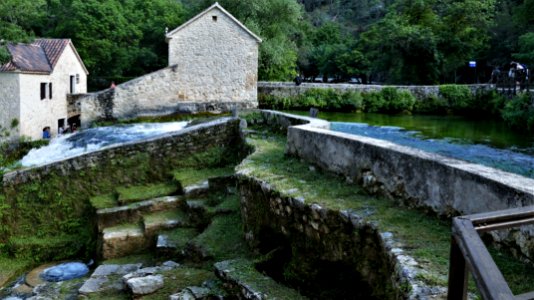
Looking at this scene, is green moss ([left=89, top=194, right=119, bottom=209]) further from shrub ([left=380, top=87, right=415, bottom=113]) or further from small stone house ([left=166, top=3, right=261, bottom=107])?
shrub ([left=380, top=87, right=415, bottom=113])

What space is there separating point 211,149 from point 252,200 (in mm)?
5107

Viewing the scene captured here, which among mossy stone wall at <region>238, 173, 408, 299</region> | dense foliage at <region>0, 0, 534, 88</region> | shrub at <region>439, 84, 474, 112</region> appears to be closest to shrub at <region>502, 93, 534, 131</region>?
dense foliage at <region>0, 0, 534, 88</region>

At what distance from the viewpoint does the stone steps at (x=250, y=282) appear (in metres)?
5.53

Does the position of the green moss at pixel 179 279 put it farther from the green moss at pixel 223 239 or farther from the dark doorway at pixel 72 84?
the dark doorway at pixel 72 84

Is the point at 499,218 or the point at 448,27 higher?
the point at 448,27

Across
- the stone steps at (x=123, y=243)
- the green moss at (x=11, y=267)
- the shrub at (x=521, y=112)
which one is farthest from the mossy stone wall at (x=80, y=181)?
the shrub at (x=521, y=112)

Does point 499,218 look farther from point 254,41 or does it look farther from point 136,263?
point 254,41

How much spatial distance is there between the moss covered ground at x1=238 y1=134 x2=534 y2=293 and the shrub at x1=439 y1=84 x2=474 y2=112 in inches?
680

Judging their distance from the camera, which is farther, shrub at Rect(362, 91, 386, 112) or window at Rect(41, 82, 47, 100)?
shrub at Rect(362, 91, 386, 112)

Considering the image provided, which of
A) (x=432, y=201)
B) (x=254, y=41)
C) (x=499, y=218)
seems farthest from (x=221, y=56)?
(x=499, y=218)

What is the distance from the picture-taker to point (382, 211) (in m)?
5.34

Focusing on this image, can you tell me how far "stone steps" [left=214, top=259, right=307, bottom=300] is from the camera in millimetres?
5531

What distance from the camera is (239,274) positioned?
243 inches

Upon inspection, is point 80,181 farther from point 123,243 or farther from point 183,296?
point 183,296
